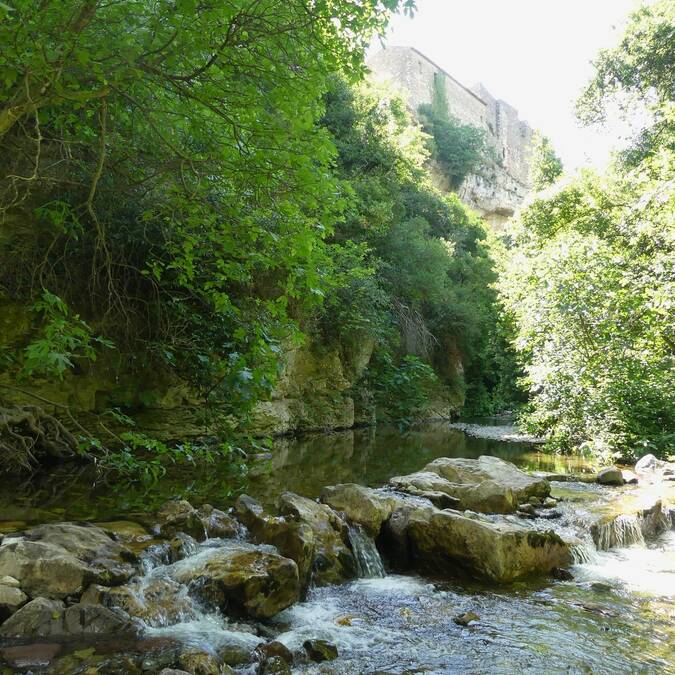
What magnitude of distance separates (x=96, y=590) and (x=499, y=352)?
22.3 meters

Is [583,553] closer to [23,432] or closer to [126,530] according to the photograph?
[126,530]

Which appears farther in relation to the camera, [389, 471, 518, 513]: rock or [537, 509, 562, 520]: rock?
[389, 471, 518, 513]: rock

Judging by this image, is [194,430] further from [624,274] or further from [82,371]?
[624,274]

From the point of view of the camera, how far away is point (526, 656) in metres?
3.43

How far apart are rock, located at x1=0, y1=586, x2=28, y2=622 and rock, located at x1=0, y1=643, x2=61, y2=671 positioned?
0.91ft

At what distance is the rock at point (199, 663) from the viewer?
2.81m

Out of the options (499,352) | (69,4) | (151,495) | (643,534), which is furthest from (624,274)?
(499,352)

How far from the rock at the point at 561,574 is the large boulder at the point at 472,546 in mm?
77

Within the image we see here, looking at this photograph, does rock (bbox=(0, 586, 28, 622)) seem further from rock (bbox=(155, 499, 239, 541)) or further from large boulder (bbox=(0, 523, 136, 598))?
rock (bbox=(155, 499, 239, 541))

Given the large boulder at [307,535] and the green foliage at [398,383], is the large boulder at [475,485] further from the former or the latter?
the green foliage at [398,383]

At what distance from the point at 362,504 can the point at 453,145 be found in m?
36.4

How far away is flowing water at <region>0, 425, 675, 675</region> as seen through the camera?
338cm

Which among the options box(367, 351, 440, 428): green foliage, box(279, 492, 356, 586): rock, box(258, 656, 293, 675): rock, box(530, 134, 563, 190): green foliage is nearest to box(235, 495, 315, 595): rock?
box(279, 492, 356, 586): rock

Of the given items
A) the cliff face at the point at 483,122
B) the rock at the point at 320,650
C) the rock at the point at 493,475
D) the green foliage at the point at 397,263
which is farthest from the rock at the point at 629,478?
the cliff face at the point at 483,122
